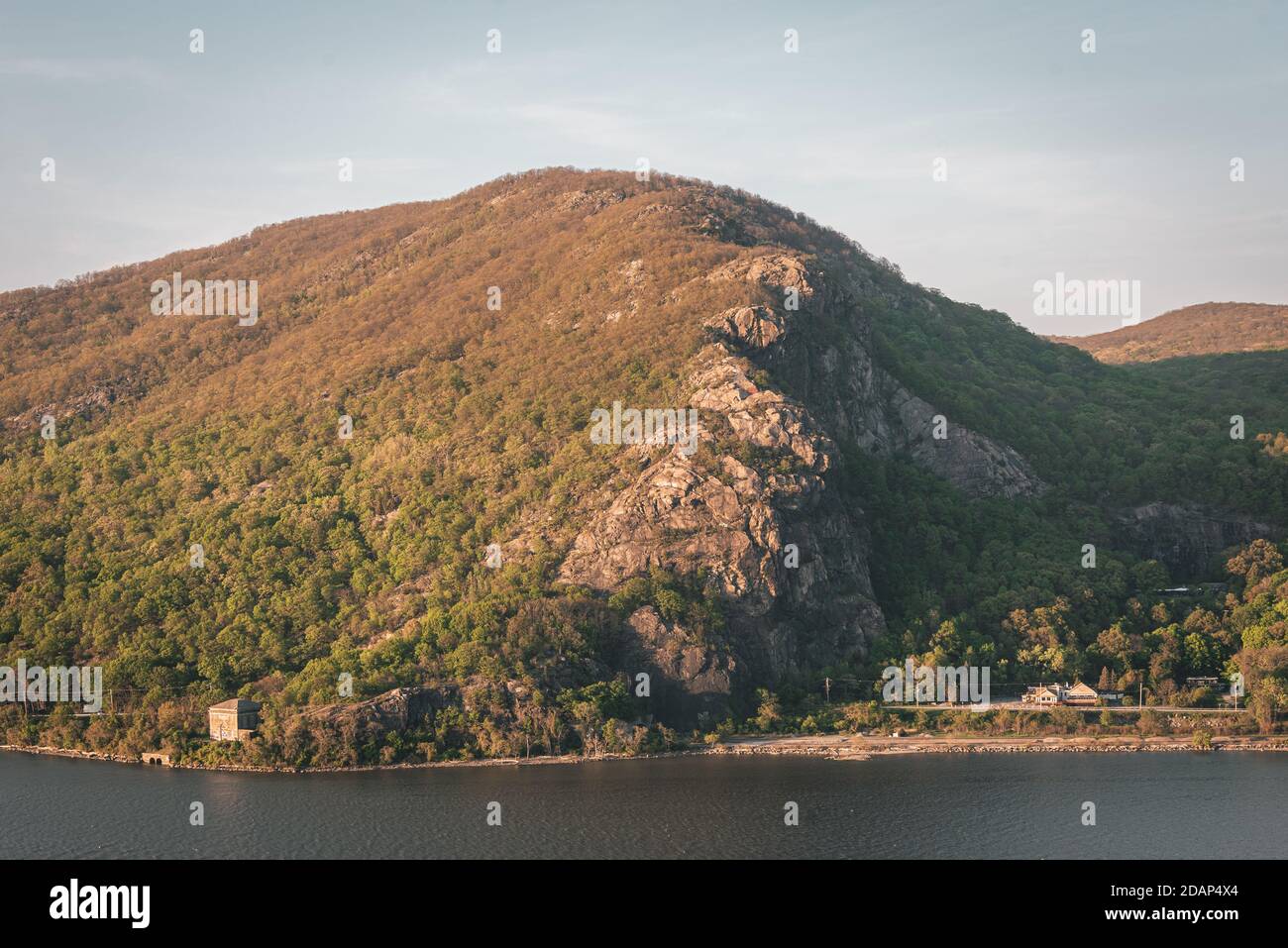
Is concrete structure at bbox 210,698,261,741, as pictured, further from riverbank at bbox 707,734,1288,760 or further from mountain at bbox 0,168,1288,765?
riverbank at bbox 707,734,1288,760

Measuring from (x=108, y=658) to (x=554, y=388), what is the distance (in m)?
45.0

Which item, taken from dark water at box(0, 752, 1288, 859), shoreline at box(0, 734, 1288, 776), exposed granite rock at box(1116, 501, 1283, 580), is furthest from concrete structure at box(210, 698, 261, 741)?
exposed granite rock at box(1116, 501, 1283, 580)

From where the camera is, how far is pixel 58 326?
567 ft

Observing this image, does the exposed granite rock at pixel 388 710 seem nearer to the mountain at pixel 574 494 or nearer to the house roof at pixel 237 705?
the mountain at pixel 574 494

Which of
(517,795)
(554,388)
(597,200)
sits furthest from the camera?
(597,200)

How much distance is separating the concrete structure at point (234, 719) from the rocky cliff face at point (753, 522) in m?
25.2

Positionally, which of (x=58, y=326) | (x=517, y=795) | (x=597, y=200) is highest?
(x=597, y=200)

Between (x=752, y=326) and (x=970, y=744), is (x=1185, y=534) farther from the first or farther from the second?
(x=970, y=744)

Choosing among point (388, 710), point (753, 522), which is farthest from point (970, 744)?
point (388, 710)

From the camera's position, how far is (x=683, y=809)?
268 ft

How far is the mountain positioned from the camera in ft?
339

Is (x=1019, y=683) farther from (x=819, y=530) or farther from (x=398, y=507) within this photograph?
Result: (x=398, y=507)

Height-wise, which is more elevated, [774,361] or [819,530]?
[774,361]

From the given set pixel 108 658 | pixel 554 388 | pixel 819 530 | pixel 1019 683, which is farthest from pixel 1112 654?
pixel 108 658
